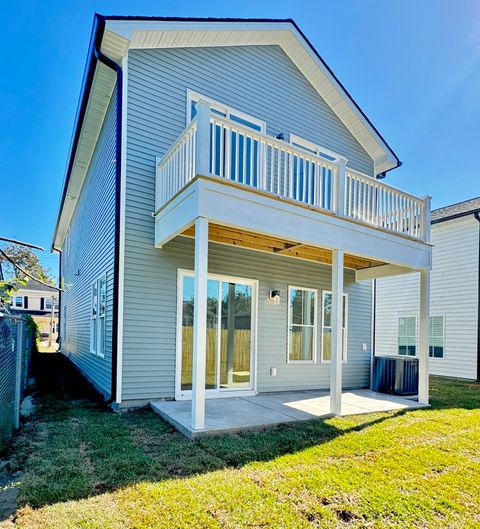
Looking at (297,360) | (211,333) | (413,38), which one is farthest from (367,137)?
(211,333)

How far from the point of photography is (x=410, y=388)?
8.59 metres

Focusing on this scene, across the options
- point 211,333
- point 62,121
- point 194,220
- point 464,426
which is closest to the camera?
point 194,220

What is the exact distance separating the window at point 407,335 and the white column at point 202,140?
11933 mm

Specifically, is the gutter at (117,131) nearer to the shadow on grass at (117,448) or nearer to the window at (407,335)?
the shadow on grass at (117,448)

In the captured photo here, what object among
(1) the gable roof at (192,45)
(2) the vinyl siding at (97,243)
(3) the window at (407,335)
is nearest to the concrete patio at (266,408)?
(2) the vinyl siding at (97,243)

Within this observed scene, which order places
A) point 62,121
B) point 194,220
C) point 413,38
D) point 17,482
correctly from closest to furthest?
point 17,482 < point 194,220 < point 413,38 < point 62,121

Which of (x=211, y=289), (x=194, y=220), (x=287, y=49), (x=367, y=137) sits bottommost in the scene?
(x=211, y=289)

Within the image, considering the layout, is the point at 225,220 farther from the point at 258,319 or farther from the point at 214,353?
the point at 258,319

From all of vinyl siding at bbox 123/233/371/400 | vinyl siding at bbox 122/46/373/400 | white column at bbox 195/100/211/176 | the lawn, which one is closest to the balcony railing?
white column at bbox 195/100/211/176

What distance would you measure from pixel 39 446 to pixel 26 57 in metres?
10.3

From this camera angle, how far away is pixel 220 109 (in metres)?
7.75

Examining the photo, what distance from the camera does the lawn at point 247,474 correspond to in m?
2.97

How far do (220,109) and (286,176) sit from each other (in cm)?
262

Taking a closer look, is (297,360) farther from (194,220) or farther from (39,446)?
(39,446)
